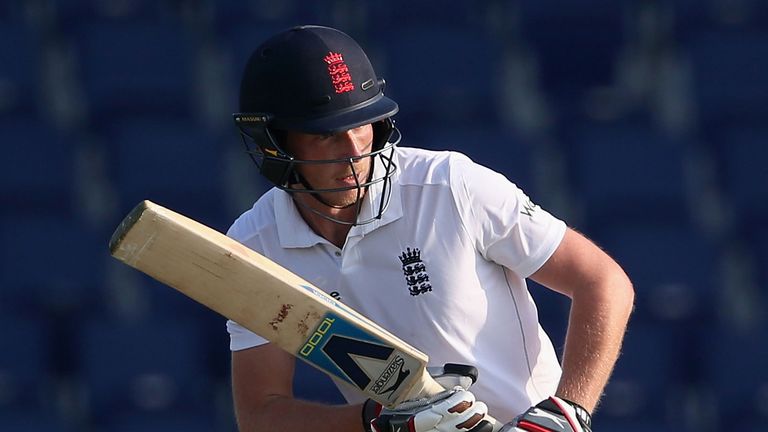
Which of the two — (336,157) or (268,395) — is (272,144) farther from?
(268,395)

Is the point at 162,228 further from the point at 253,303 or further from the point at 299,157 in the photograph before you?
the point at 299,157

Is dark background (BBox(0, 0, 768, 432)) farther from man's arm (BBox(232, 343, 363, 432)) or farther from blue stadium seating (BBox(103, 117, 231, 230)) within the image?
man's arm (BBox(232, 343, 363, 432))

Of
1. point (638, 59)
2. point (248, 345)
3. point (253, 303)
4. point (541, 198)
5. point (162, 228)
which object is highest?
point (162, 228)

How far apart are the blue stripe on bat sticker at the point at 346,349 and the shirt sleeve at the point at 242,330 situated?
0.31 metres

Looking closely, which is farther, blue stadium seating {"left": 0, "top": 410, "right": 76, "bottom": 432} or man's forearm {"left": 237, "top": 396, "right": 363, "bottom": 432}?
blue stadium seating {"left": 0, "top": 410, "right": 76, "bottom": 432}

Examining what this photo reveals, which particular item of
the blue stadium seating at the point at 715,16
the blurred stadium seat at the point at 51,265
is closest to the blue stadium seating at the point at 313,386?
the blurred stadium seat at the point at 51,265

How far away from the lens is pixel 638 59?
5391mm

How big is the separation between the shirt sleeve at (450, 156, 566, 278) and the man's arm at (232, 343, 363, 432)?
1.32 ft

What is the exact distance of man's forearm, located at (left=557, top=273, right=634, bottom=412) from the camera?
7.78ft

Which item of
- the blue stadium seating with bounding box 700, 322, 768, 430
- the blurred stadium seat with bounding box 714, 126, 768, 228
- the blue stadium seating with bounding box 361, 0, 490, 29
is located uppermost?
the blue stadium seating with bounding box 361, 0, 490, 29

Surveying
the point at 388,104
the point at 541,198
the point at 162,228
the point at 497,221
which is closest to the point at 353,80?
the point at 388,104

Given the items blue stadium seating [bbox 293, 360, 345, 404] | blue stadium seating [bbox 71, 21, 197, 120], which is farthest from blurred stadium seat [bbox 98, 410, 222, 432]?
blue stadium seating [bbox 71, 21, 197, 120]

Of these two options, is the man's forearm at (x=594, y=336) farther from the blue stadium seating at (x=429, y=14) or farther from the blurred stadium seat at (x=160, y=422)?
the blue stadium seating at (x=429, y=14)

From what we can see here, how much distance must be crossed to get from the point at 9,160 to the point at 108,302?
2.09 feet
